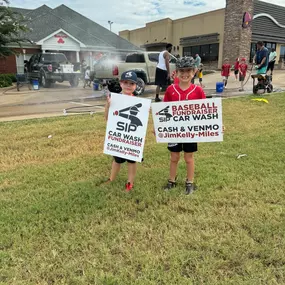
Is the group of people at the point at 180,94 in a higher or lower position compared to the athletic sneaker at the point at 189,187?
higher

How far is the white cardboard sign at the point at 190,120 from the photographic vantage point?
3346 millimetres

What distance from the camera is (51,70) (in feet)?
51.9

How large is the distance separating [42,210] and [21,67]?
24237 millimetres

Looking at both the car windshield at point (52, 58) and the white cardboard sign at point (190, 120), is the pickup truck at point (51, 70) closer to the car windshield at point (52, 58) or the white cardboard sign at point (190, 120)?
the car windshield at point (52, 58)

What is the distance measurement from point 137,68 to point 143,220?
34.6 feet

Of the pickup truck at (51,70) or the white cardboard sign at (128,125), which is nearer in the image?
the white cardboard sign at (128,125)

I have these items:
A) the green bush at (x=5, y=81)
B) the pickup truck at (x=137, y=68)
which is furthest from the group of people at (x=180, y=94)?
the green bush at (x=5, y=81)

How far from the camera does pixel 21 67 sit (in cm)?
2466

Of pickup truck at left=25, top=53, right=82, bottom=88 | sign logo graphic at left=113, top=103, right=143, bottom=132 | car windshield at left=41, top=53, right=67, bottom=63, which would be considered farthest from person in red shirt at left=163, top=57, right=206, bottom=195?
car windshield at left=41, top=53, right=67, bottom=63

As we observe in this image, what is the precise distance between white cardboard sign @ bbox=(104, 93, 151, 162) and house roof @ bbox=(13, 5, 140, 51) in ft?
76.2

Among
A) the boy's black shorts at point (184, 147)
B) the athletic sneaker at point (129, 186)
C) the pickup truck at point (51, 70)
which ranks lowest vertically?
the athletic sneaker at point (129, 186)

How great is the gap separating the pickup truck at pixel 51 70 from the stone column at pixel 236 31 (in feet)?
62.0

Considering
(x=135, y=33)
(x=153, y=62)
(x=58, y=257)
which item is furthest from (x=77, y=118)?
(x=135, y=33)

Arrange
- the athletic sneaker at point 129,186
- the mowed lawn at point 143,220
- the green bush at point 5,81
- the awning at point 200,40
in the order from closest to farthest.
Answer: the mowed lawn at point 143,220 < the athletic sneaker at point 129,186 < the green bush at point 5,81 < the awning at point 200,40
